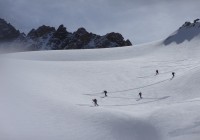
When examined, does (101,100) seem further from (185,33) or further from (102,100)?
(185,33)

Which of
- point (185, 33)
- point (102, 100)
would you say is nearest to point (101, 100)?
point (102, 100)

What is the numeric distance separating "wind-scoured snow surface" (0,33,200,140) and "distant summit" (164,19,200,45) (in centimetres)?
1193

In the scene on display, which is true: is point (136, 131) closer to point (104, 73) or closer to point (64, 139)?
point (64, 139)

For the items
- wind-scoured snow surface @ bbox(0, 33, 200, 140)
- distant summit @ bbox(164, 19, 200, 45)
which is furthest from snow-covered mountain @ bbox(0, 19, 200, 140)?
distant summit @ bbox(164, 19, 200, 45)

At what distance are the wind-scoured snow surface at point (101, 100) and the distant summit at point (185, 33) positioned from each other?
39.1ft

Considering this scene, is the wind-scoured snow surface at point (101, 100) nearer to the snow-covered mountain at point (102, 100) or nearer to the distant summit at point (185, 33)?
the snow-covered mountain at point (102, 100)

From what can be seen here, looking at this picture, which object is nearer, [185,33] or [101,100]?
[101,100]

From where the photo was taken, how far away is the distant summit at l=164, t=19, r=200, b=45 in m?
86.0

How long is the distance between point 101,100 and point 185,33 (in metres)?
52.4

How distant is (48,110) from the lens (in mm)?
34188

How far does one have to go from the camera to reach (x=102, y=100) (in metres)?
42.9

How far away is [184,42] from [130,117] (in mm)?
53329

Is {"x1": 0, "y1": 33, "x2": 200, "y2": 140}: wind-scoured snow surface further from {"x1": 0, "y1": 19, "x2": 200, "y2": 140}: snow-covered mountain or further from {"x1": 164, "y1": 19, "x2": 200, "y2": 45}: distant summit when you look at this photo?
{"x1": 164, "y1": 19, "x2": 200, "y2": 45}: distant summit

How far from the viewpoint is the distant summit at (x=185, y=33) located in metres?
86.0
